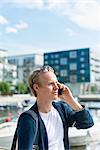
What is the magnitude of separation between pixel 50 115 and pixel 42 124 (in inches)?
3.7

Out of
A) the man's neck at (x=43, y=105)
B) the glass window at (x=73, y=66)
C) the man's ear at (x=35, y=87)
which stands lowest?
the man's neck at (x=43, y=105)

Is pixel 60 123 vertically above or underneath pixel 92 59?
underneath

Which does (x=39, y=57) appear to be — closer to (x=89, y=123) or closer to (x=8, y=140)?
(x=8, y=140)

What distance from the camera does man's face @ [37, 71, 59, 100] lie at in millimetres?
2133

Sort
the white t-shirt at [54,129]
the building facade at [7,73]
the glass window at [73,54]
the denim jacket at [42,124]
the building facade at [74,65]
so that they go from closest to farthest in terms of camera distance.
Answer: the denim jacket at [42,124]
the white t-shirt at [54,129]
the building facade at [74,65]
the glass window at [73,54]
the building facade at [7,73]

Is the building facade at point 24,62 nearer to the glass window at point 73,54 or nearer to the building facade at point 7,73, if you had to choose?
the building facade at point 7,73

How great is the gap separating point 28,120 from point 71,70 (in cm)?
10102

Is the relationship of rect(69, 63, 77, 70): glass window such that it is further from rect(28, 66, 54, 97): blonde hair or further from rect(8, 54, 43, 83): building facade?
rect(28, 66, 54, 97): blonde hair

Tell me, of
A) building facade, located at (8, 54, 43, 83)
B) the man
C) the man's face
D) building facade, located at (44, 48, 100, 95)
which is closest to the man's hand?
the man

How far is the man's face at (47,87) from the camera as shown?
2133 mm

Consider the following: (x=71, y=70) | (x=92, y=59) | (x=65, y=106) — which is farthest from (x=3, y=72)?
(x=65, y=106)

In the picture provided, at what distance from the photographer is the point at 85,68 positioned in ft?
331

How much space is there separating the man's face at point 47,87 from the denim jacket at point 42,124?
9 cm

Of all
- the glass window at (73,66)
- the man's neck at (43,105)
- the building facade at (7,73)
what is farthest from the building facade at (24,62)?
the man's neck at (43,105)
